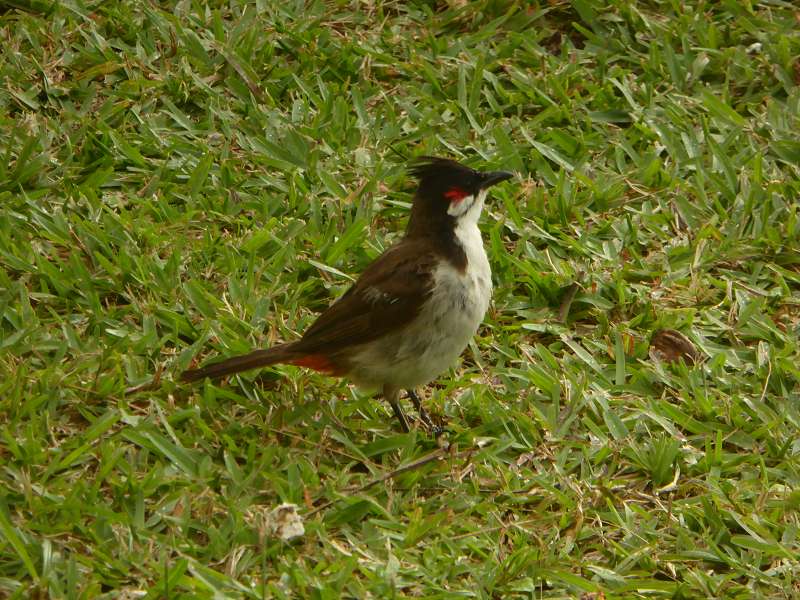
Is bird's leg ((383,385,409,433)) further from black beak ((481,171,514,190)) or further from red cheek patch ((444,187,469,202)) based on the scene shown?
black beak ((481,171,514,190))

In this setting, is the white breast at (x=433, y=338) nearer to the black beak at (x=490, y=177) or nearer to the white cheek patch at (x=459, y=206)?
the white cheek patch at (x=459, y=206)

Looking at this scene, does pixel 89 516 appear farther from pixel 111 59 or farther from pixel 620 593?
pixel 111 59

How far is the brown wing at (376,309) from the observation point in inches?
220

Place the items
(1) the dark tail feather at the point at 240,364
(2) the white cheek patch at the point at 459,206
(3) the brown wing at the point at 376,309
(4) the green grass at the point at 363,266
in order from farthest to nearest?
(2) the white cheek patch at the point at 459,206 → (3) the brown wing at the point at 376,309 → (1) the dark tail feather at the point at 240,364 → (4) the green grass at the point at 363,266

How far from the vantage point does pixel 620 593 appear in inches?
198

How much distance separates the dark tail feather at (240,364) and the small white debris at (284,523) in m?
0.77

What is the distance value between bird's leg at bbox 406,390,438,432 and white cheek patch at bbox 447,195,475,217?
0.81m

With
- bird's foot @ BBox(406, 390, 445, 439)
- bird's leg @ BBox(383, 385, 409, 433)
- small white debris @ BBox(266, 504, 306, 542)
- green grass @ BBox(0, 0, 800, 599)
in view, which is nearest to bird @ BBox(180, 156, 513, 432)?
bird's leg @ BBox(383, 385, 409, 433)

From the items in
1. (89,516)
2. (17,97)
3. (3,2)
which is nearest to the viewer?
(89,516)

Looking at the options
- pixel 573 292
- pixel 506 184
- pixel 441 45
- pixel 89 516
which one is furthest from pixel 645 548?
pixel 441 45

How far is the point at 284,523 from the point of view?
489 cm

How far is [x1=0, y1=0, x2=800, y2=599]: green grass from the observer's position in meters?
5.07

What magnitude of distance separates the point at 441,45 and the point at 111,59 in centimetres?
188

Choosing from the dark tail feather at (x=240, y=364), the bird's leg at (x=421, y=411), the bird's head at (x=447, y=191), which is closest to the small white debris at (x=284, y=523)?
the dark tail feather at (x=240, y=364)
